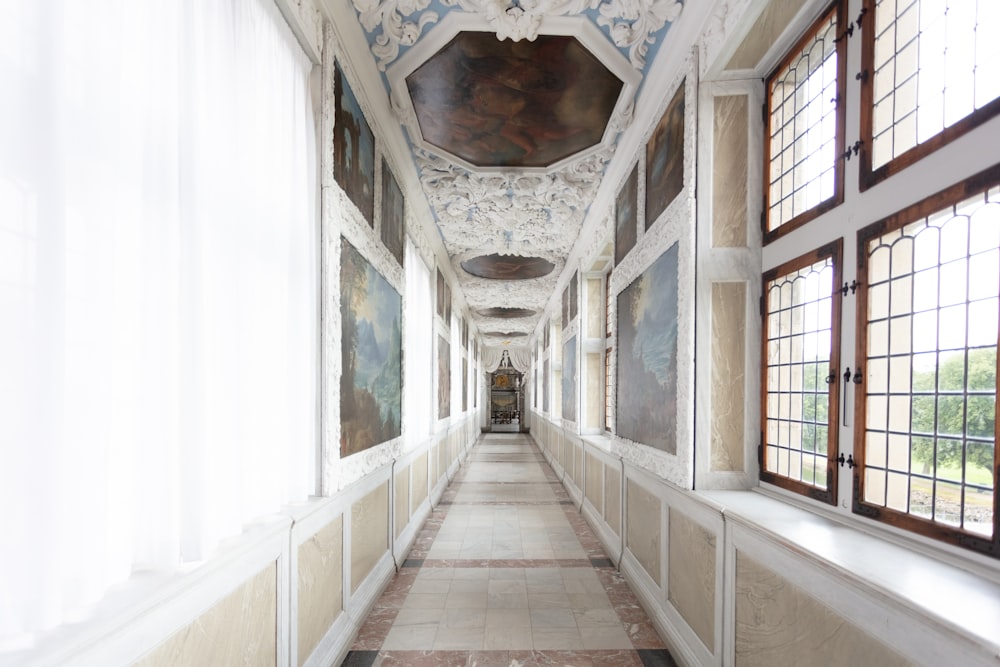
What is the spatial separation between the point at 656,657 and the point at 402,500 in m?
3.45

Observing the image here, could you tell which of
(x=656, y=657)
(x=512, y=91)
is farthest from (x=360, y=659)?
(x=512, y=91)

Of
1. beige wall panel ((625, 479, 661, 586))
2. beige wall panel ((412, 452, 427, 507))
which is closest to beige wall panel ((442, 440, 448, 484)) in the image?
beige wall panel ((412, 452, 427, 507))

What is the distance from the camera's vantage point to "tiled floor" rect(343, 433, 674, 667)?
12.9 ft

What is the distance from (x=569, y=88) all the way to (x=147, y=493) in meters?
4.63

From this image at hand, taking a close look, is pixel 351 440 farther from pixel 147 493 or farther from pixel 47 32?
pixel 47 32

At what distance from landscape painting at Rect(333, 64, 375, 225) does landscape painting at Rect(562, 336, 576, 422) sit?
20.1ft

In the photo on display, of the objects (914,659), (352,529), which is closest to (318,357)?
(352,529)

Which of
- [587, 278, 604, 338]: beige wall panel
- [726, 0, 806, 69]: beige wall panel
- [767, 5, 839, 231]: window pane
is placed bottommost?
[587, 278, 604, 338]: beige wall panel

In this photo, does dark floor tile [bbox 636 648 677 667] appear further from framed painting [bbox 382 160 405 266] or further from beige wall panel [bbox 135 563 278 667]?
framed painting [bbox 382 160 405 266]

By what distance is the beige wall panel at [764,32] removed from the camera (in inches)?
120

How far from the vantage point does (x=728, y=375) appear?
367 cm

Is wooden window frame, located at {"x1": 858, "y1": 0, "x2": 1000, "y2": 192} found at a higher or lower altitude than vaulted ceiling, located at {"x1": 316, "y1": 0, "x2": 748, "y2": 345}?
lower

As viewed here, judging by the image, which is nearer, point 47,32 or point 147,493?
point 47,32

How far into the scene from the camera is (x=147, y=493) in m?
1.80
